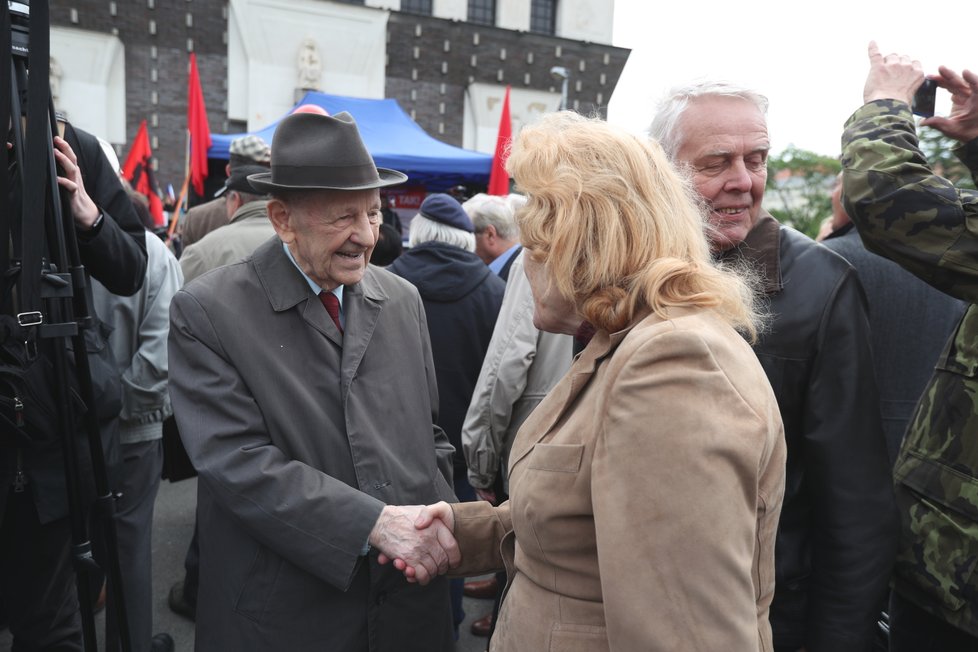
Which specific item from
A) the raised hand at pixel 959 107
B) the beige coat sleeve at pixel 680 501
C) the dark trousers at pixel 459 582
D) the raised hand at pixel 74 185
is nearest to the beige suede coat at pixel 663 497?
the beige coat sleeve at pixel 680 501

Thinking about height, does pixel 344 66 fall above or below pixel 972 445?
above

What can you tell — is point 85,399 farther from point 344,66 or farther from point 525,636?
point 344,66

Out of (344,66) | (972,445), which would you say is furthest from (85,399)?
(344,66)

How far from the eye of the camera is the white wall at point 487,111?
65.3 ft

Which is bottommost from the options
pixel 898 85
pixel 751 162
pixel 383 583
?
pixel 383 583

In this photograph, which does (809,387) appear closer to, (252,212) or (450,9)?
(252,212)

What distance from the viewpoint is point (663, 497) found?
3.49 feet

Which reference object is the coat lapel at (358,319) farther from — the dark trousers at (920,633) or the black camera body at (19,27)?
the dark trousers at (920,633)

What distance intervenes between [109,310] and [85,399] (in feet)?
3.95

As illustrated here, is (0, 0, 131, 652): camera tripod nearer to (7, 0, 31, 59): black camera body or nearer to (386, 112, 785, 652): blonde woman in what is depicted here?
(7, 0, 31, 59): black camera body

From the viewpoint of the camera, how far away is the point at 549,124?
1458 millimetres

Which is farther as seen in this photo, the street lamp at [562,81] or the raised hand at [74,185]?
the street lamp at [562,81]

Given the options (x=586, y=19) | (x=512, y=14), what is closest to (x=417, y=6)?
(x=512, y=14)

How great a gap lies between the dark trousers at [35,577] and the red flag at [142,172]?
733 cm
